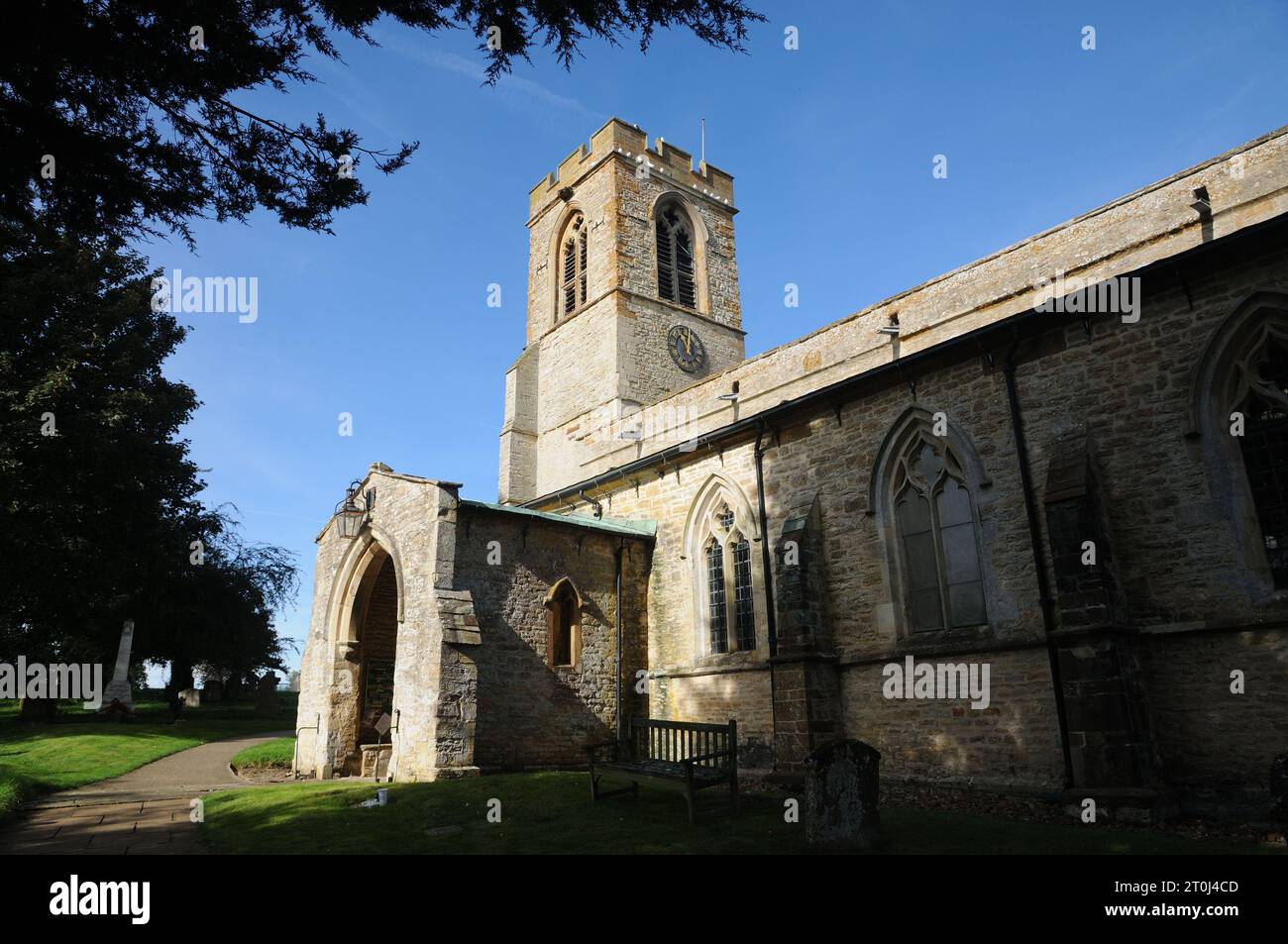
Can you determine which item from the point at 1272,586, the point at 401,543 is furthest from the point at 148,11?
the point at 1272,586

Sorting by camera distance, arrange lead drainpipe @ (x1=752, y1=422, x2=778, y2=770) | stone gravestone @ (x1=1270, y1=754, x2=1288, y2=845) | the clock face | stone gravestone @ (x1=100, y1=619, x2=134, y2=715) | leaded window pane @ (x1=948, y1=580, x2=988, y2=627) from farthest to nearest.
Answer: the clock face
stone gravestone @ (x1=100, y1=619, x2=134, y2=715)
lead drainpipe @ (x1=752, y1=422, x2=778, y2=770)
leaded window pane @ (x1=948, y1=580, x2=988, y2=627)
stone gravestone @ (x1=1270, y1=754, x2=1288, y2=845)

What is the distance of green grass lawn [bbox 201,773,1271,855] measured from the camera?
7.71m

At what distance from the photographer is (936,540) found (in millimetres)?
12383

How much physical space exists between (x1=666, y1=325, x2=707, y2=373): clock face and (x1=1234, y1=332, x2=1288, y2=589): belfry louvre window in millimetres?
19678

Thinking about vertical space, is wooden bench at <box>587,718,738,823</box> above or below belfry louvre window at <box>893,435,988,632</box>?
below

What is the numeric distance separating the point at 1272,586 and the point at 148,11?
12.3m

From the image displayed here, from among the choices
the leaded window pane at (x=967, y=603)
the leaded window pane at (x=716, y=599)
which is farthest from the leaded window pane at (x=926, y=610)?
the leaded window pane at (x=716, y=599)

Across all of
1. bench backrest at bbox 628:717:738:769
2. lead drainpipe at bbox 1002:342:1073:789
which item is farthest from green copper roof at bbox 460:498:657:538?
lead drainpipe at bbox 1002:342:1073:789

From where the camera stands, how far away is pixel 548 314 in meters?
31.1

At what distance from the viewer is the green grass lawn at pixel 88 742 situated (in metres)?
14.4

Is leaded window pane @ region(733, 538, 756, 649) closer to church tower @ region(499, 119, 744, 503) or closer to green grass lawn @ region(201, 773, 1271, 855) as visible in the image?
green grass lawn @ region(201, 773, 1271, 855)

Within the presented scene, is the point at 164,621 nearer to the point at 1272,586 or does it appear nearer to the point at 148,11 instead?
the point at 148,11

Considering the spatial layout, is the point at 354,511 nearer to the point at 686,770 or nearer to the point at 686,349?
the point at 686,770

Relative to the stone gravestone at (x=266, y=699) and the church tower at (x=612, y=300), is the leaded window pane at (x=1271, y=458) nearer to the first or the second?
the church tower at (x=612, y=300)
